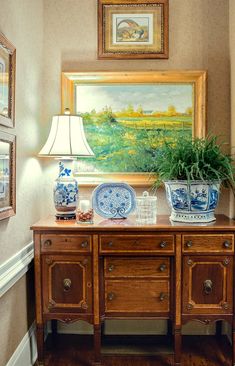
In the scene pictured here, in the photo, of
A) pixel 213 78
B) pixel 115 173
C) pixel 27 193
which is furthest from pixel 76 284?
pixel 213 78

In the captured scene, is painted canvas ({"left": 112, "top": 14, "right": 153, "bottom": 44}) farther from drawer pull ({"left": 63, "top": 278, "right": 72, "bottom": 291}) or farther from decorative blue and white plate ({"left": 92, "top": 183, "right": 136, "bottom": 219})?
drawer pull ({"left": 63, "top": 278, "right": 72, "bottom": 291})

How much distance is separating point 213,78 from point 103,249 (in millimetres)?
1318

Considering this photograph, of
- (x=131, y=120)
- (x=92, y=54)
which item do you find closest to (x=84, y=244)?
(x=131, y=120)

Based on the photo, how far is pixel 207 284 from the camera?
80.7 inches

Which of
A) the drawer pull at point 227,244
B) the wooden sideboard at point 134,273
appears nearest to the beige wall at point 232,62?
the drawer pull at point 227,244

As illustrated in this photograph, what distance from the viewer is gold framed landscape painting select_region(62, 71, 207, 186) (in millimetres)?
2471

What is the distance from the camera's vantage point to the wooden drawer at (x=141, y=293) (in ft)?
→ 6.80

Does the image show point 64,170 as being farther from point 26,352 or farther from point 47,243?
point 26,352

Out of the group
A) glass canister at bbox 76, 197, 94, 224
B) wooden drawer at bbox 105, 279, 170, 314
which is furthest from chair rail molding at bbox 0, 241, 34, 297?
wooden drawer at bbox 105, 279, 170, 314

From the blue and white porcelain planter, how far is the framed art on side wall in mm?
850

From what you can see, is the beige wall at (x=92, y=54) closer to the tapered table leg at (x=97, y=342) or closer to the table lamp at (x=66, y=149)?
the table lamp at (x=66, y=149)

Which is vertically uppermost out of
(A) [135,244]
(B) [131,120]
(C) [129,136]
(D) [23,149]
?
(B) [131,120]

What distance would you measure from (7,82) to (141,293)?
1.29 m

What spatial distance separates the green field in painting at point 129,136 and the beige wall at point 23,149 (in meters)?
0.39
